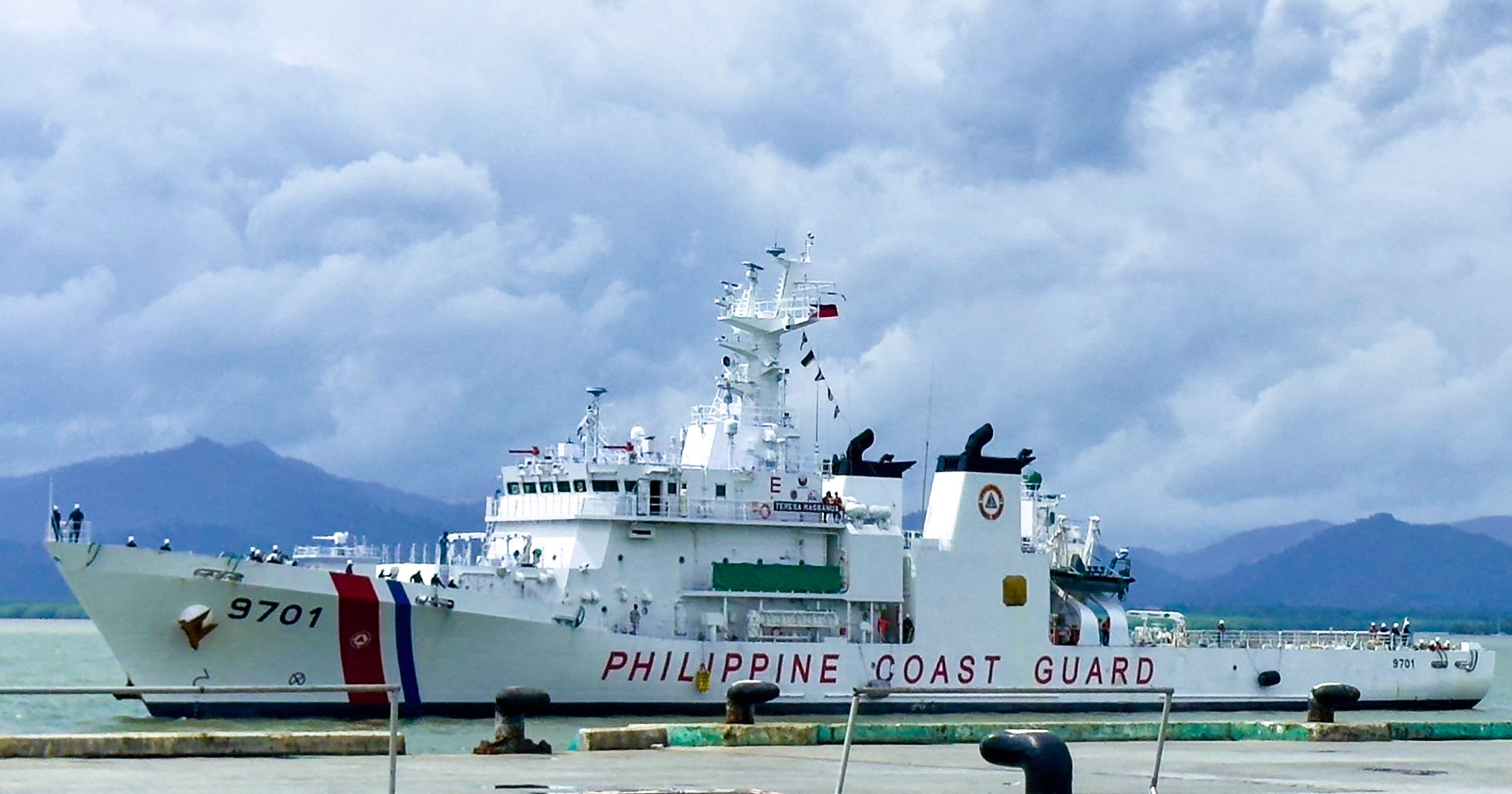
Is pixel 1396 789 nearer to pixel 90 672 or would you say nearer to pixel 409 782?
pixel 409 782

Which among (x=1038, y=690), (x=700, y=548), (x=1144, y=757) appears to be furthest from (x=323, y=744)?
(x=700, y=548)

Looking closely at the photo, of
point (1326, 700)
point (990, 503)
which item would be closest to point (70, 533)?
point (990, 503)

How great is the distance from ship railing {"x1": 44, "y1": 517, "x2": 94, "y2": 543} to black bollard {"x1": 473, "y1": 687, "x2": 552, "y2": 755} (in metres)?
16.9

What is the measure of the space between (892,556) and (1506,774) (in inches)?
897

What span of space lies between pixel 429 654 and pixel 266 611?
2769 millimetres

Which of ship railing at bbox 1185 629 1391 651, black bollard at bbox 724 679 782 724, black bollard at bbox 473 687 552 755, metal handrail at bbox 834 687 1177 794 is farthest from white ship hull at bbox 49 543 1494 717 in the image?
metal handrail at bbox 834 687 1177 794

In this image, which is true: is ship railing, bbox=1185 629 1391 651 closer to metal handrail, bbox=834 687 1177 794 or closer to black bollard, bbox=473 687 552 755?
black bollard, bbox=473 687 552 755

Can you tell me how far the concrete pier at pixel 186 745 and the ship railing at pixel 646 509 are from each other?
19356 mm

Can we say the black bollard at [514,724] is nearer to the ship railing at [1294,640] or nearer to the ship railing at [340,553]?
the ship railing at [340,553]

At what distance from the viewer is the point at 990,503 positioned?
128 ft

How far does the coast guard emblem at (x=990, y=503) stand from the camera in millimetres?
39031

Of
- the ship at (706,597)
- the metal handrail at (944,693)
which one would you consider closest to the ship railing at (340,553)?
the ship at (706,597)

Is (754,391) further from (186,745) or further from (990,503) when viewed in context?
(186,745)

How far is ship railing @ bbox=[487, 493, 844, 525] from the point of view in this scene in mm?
35625
